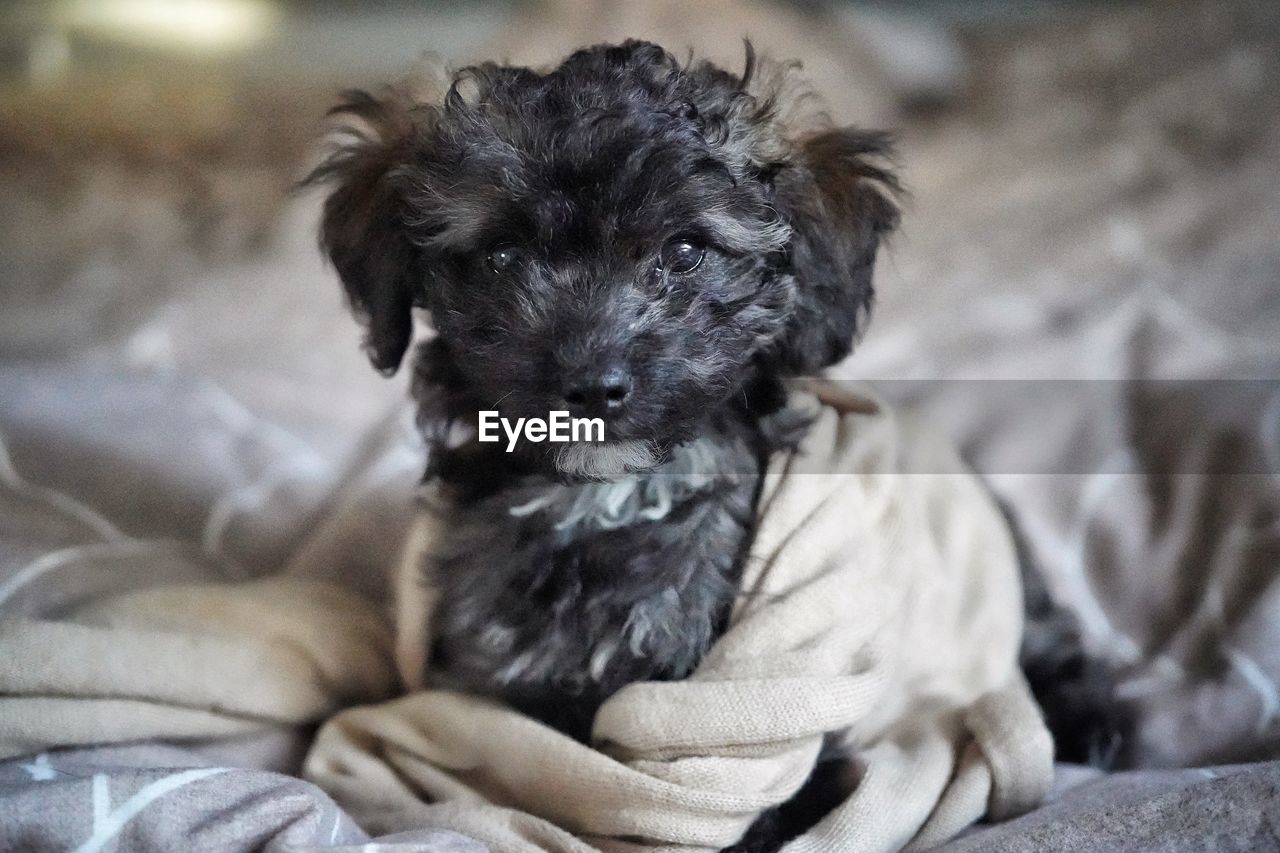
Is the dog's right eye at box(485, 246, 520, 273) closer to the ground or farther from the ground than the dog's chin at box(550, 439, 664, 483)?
farther from the ground

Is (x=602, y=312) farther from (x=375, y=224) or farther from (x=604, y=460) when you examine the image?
(x=375, y=224)

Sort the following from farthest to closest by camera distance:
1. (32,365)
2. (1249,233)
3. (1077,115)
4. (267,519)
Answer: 1. (1077,115)
2. (1249,233)
3. (32,365)
4. (267,519)

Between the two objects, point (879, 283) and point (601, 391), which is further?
point (879, 283)

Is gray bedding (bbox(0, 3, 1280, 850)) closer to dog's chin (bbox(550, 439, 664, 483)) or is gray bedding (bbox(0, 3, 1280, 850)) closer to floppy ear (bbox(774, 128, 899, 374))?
dog's chin (bbox(550, 439, 664, 483))

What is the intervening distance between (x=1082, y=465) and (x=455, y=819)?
1.54m

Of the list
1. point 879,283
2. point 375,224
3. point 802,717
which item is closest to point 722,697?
point 802,717

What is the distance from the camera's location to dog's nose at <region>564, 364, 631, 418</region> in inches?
49.3

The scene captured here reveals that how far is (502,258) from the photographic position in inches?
54.9

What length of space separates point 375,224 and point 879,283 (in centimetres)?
170

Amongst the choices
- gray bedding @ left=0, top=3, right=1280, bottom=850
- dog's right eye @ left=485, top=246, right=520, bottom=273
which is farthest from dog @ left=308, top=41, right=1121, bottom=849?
gray bedding @ left=0, top=3, right=1280, bottom=850

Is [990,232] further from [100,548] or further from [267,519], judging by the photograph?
[100,548]

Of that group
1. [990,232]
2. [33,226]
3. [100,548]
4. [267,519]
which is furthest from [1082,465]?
[33,226]

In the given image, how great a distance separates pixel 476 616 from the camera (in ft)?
5.11

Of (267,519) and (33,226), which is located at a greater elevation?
(33,226)
